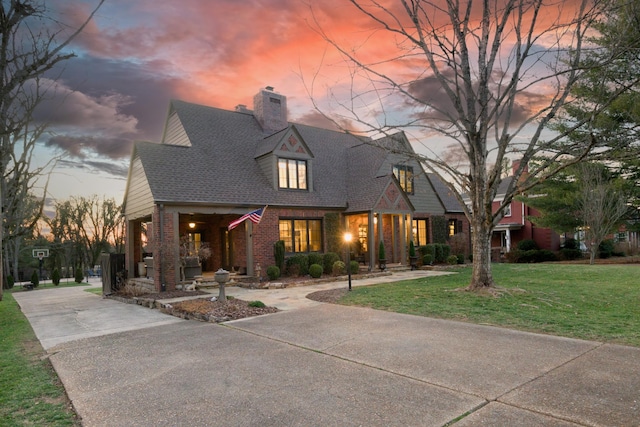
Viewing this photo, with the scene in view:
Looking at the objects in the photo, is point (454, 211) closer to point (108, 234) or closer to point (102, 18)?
point (102, 18)

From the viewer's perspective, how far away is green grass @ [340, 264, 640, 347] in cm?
635

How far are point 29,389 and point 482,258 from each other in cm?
1004

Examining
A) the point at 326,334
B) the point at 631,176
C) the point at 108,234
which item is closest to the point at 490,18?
the point at 326,334

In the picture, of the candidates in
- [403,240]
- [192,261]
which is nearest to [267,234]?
[192,261]

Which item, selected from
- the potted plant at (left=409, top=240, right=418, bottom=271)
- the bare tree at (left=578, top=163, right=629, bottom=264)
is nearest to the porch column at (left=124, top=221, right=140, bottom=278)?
the potted plant at (left=409, top=240, right=418, bottom=271)

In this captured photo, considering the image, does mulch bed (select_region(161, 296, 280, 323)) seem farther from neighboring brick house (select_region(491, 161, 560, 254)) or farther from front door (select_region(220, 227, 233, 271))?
neighboring brick house (select_region(491, 161, 560, 254))

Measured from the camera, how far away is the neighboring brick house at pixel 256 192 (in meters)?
14.5

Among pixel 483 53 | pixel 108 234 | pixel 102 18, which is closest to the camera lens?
pixel 102 18

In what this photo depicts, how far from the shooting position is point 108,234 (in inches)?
1732

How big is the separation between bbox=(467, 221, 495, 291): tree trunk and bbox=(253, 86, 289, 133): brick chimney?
12904mm

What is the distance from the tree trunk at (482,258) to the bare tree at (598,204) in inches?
605

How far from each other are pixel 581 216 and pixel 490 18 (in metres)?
19.2

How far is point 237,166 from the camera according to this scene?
17.0 m

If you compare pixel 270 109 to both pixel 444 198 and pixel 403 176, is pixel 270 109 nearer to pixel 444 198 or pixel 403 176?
pixel 403 176
